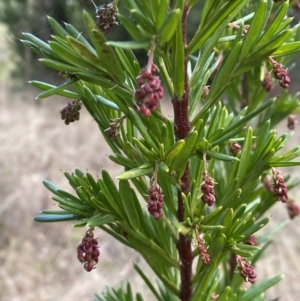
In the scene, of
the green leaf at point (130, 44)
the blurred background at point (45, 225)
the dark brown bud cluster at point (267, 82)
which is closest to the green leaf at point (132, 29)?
the green leaf at point (130, 44)

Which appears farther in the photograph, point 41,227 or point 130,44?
point 41,227

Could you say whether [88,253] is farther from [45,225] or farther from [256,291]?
[45,225]

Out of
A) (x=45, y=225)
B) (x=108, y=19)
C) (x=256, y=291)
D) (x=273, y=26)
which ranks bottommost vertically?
(x=256, y=291)

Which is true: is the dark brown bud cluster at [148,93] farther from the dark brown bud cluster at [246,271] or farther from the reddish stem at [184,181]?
the dark brown bud cluster at [246,271]

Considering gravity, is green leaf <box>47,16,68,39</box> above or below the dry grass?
below

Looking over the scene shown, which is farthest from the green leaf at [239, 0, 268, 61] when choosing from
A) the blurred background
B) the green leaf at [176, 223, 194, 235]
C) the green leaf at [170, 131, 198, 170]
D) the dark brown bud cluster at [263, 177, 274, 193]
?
the blurred background

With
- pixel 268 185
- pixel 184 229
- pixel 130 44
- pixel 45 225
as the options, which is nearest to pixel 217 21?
pixel 130 44

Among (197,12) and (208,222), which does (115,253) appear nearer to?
(197,12)


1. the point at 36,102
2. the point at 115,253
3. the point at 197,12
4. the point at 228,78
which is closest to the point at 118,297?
the point at 228,78

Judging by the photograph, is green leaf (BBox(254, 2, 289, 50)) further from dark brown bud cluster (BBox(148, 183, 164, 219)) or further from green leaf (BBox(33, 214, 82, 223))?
green leaf (BBox(33, 214, 82, 223))
